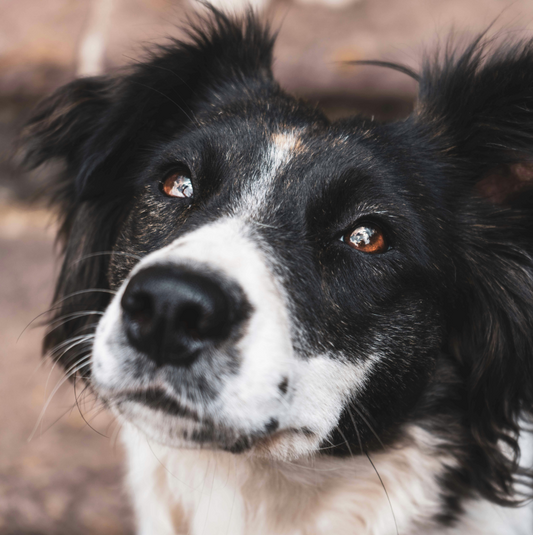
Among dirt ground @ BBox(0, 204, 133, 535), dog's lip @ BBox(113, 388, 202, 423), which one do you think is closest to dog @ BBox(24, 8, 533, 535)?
dog's lip @ BBox(113, 388, 202, 423)

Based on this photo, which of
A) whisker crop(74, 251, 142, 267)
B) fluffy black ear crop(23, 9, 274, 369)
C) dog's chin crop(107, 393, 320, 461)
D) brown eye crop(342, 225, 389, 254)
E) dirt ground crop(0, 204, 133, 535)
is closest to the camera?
dog's chin crop(107, 393, 320, 461)

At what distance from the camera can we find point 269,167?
1713mm

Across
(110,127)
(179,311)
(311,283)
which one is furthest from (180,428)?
(110,127)

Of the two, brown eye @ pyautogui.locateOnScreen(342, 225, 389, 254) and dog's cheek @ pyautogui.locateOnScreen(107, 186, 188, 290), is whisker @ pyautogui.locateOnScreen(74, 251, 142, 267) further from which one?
brown eye @ pyautogui.locateOnScreen(342, 225, 389, 254)

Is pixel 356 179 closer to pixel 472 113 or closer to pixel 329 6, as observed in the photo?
pixel 472 113

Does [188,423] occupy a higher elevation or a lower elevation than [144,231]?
lower

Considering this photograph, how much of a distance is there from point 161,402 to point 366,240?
29.8 inches

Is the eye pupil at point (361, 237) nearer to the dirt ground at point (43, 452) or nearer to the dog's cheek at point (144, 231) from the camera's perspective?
the dog's cheek at point (144, 231)

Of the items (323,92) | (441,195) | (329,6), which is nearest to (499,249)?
(441,195)

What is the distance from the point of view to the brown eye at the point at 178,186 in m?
1.80

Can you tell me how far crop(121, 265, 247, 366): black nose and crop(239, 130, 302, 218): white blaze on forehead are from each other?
0.44 m

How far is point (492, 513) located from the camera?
1.91m

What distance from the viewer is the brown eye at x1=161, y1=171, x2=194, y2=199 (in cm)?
180

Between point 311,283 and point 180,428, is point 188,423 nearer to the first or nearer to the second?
point 180,428
